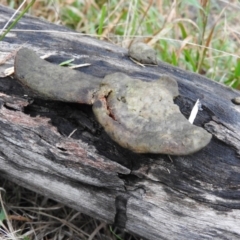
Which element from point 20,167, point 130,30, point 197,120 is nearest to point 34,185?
point 20,167

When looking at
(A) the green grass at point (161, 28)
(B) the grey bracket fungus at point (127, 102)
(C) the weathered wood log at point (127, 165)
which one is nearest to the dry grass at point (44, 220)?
(C) the weathered wood log at point (127, 165)

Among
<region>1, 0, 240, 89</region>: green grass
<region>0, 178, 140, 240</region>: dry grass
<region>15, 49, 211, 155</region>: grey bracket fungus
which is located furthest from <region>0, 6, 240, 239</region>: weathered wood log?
<region>1, 0, 240, 89</region>: green grass

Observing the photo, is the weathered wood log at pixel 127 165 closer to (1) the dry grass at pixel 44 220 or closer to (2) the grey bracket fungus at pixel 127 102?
(2) the grey bracket fungus at pixel 127 102

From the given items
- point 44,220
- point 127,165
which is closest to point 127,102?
point 127,165

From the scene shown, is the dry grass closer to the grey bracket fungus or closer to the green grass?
the grey bracket fungus

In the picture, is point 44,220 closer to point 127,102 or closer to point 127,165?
point 127,165

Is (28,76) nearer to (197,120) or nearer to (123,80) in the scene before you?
(123,80)

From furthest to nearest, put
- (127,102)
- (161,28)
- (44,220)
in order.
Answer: (161,28) → (44,220) → (127,102)
